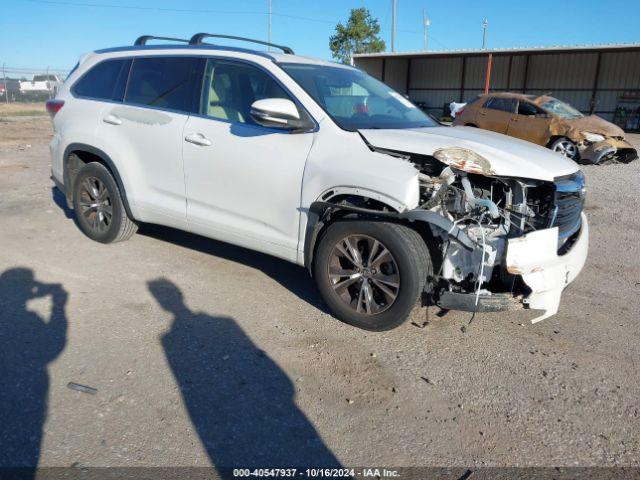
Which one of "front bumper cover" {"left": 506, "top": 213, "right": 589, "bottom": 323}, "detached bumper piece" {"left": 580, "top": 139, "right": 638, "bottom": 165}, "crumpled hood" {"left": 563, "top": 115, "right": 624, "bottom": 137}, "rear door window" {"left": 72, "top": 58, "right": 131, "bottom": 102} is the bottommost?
"detached bumper piece" {"left": 580, "top": 139, "right": 638, "bottom": 165}

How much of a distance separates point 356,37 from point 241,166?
38.2m

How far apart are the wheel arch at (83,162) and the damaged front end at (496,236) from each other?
298 cm

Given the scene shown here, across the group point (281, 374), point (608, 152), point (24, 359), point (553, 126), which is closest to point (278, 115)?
point (281, 374)

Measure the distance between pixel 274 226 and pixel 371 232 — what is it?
34.4 inches

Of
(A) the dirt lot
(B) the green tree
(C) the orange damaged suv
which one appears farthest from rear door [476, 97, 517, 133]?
(B) the green tree

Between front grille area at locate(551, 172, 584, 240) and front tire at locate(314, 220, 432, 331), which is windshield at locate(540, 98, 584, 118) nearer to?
front grille area at locate(551, 172, 584, 240)

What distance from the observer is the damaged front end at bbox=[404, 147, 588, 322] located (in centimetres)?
339

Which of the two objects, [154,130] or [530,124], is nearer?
[154,130]

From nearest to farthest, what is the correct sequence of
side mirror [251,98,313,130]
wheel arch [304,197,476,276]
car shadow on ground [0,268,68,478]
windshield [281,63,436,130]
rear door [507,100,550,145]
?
car shadow on ground [0,268,68,478], wheel arch [304,197,476,276], side mirror [251,98,313,130], windshield [281,63,436,130], rear door [507,100,550,145]

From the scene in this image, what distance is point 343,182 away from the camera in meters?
3.76

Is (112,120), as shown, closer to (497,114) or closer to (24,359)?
(24,359)

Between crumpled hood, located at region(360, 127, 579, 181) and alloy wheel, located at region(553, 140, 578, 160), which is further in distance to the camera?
alloy wheel, located at region(553, 140, 578, 160)

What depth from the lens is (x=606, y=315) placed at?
4242 millimetres

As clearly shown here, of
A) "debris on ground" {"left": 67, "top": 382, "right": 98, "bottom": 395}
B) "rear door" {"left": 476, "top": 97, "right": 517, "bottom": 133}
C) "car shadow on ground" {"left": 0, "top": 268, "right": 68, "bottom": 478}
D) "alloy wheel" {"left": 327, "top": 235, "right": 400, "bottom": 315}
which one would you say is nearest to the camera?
"car shadow on ground" {"left": 0, "top": 268, "right": 68, "bottom": 478}
